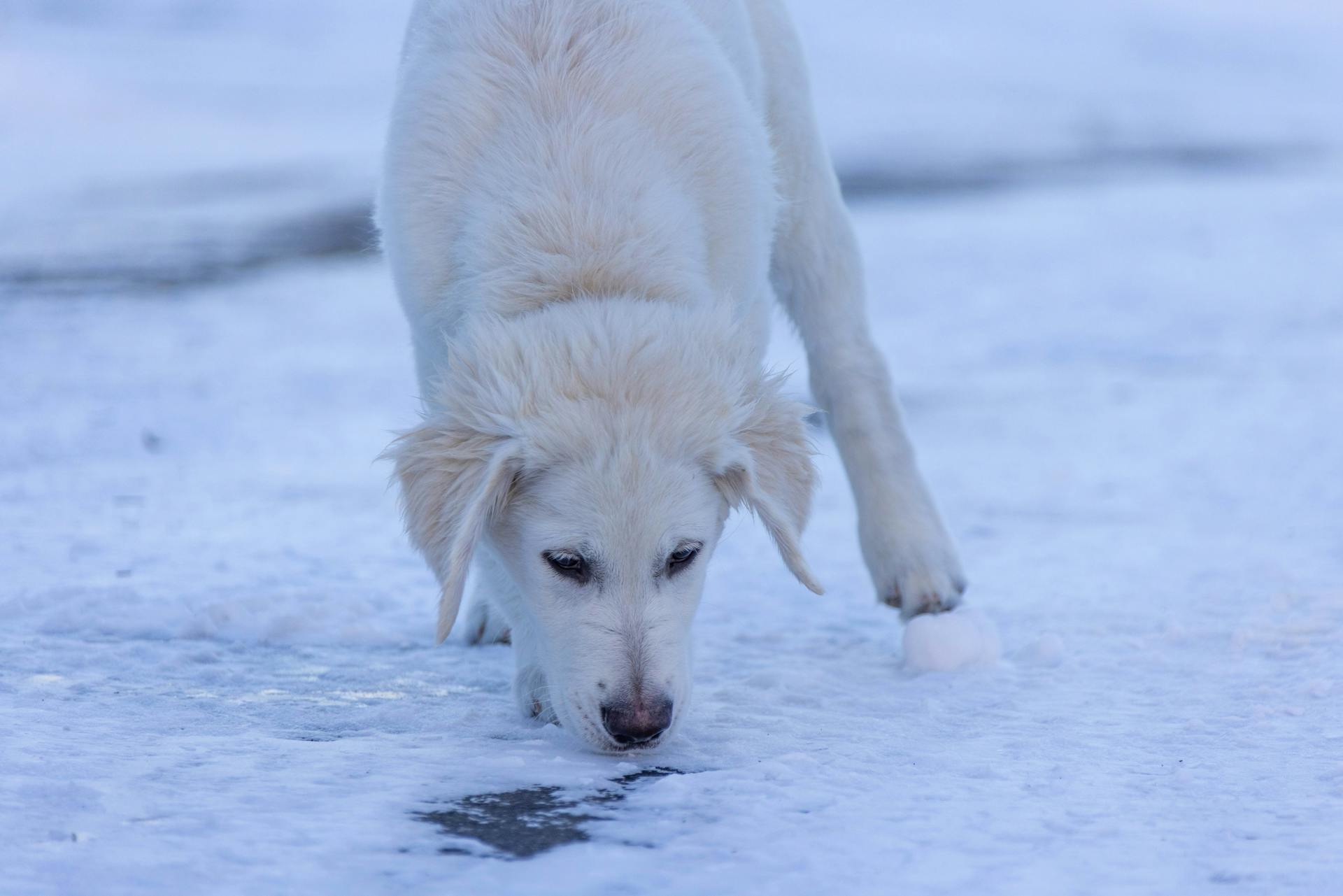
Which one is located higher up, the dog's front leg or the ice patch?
the dog's front leg

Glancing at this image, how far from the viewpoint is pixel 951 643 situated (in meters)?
3.85

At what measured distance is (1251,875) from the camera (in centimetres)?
243

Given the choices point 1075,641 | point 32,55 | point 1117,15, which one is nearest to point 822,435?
point 1075,641

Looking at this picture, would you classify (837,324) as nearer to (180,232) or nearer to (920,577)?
(920,577)

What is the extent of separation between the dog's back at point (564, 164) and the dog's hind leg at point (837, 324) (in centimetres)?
69

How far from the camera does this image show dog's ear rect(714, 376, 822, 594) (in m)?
3.22

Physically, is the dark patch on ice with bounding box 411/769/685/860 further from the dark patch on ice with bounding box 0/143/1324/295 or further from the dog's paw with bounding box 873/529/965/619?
the dark patch on ice with bounding box 0/143/1324/295

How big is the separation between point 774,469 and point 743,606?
3.95 feet

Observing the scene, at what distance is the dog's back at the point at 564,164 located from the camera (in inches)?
135

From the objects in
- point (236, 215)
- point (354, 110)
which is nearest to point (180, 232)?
point (236, 215)

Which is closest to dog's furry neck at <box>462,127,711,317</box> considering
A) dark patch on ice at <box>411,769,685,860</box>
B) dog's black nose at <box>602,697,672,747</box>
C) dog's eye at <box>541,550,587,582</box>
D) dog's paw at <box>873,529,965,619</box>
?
dog's eye at <box>541,550,587,582</box>

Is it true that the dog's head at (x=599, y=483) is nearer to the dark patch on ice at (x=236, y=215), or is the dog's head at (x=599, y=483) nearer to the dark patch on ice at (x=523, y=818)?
the dark patch on ice at (x=523, y=818)

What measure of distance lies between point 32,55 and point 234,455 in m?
16.7

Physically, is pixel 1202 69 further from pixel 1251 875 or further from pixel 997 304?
pixel 1251 875
